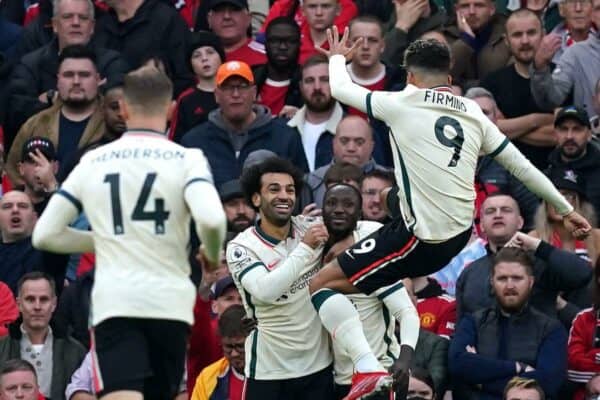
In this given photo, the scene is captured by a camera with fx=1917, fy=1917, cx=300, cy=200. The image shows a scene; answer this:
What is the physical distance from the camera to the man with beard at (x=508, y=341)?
570 inches

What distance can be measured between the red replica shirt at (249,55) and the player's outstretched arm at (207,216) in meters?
8.55

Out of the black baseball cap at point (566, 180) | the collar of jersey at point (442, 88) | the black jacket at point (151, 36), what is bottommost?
the black baseball cap at point (566, 180)

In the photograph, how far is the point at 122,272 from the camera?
10.9m

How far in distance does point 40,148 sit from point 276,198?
165 inches

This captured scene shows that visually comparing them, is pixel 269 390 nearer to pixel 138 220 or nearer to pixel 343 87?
pixel 343 87

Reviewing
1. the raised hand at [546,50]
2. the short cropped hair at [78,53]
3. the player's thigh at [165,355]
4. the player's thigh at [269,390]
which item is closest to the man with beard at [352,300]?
the player's thigh at [269,390]

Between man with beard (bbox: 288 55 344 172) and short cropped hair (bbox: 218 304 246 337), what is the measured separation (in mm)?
3015

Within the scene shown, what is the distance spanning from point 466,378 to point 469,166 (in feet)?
7.74

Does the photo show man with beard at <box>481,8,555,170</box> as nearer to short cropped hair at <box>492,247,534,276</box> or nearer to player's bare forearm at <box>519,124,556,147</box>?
player's bare forearm at <box>519,124,556,147</box>


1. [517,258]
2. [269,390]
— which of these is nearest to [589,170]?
[517,258]

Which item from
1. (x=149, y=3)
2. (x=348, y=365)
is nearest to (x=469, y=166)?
(x=348, y=365)

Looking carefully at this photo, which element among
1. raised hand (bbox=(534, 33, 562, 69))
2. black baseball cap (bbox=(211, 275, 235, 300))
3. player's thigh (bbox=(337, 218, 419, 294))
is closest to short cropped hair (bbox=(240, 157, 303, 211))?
player's thigh (bbox=(337, 218, 419, 294))

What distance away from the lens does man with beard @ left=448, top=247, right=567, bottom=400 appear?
14.5 meters

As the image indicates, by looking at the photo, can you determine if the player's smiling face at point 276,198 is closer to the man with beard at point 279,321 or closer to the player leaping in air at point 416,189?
the man with beard at point 279,321
